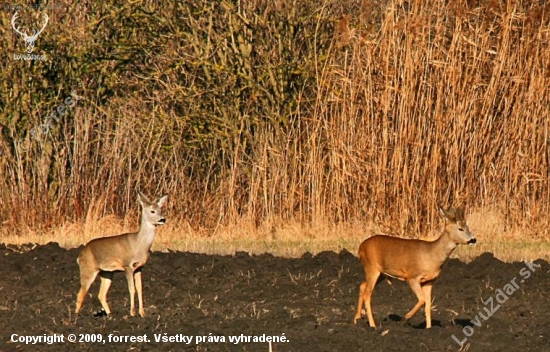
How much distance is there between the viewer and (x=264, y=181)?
16578mm

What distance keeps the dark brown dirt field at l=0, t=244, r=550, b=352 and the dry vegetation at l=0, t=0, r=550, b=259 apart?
6.38 ft

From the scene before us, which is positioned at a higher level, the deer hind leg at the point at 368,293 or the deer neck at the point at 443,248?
the deer neck at the point at 443,248

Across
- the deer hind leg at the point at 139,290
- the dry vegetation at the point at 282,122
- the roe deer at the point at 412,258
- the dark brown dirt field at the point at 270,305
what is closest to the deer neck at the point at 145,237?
the deer hind leg at the point at 139,290

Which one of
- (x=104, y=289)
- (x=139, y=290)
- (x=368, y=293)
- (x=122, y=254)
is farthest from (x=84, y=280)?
(x=368, y=293)

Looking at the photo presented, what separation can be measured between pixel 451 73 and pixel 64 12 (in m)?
6.09

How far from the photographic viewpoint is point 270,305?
1037 cm

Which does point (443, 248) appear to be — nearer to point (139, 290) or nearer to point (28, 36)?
point (139, 290)

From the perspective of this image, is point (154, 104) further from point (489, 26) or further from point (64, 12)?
point (489, 26)

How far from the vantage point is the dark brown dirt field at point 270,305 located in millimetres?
8242

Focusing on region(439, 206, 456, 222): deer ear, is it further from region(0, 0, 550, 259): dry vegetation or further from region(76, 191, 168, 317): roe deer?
region(0, 0, 550, 259): dry vegetation

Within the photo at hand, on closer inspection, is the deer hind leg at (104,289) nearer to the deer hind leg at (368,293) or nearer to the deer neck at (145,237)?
the deer neck at (145,237)

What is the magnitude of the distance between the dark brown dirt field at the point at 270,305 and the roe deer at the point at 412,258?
13.3 inches

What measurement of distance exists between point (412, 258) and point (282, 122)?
27.9 feet

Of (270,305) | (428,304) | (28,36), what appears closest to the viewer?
(428,304)
